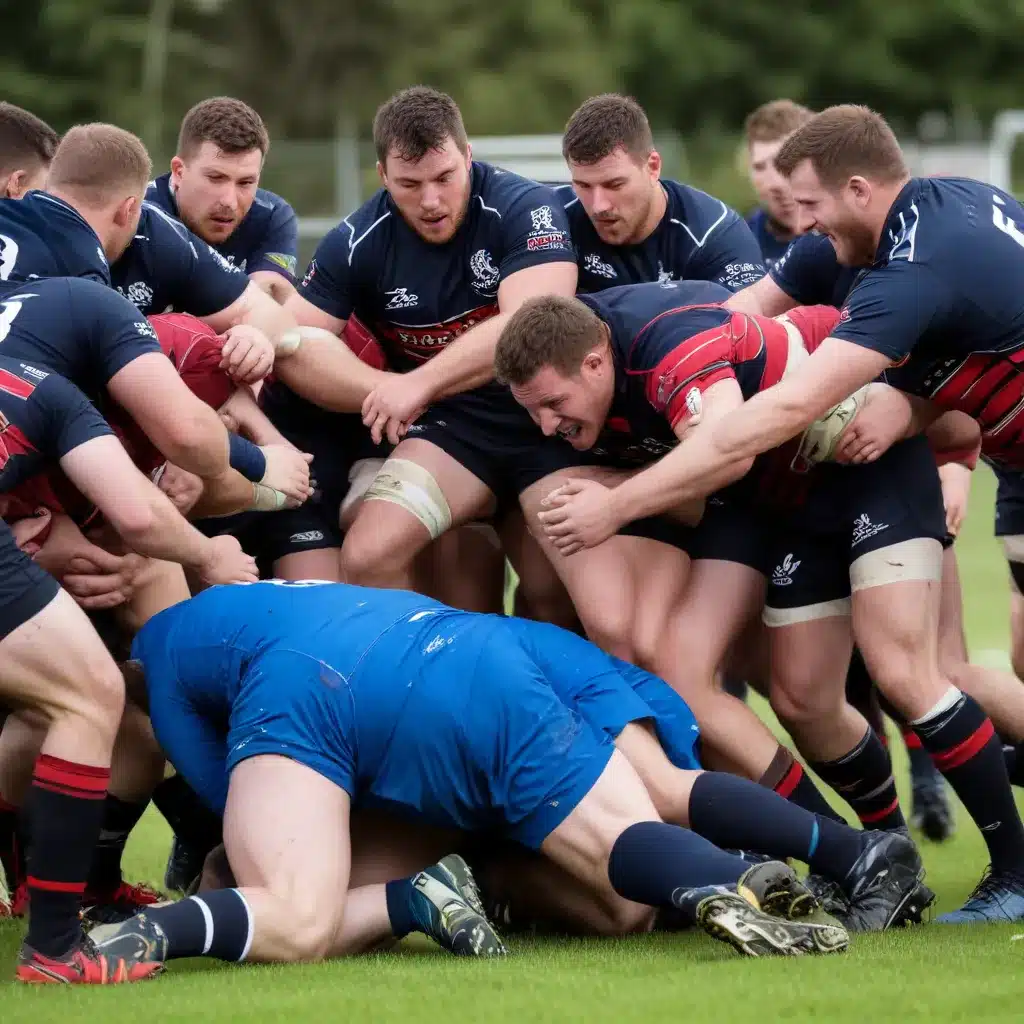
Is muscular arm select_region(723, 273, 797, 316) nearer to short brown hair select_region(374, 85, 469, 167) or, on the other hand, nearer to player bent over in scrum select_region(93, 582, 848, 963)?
short brown hair select_region(374, 85, 469, 167)

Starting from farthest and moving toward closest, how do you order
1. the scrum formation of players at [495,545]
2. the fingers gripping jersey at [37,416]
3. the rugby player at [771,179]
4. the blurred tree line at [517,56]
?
the blurred tree line at [517,56]
the rugby player at [771,179]
the fingers gripping jersey at [37,416]
the scrum formation of players at [495,545]

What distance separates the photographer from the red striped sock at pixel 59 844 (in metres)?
4.36

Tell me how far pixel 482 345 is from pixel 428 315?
0.36 meters

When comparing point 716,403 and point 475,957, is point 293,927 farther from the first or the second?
point 716,403

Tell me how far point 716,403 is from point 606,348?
16.2 inches

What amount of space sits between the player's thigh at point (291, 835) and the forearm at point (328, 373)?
75.7 inches

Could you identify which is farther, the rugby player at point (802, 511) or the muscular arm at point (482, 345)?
the muscular arm at point (482, 345)

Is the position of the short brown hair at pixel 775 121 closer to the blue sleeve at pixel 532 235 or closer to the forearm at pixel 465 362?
the blue sleeve at pixel 532 235

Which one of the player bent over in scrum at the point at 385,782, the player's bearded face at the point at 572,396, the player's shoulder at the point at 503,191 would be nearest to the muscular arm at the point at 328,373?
the player's shoulder at the point at 503,191

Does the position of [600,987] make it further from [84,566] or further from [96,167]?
[96,167]

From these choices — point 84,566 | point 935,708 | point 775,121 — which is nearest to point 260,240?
point 84,566

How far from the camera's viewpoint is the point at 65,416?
4.67 meters

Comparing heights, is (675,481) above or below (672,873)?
above

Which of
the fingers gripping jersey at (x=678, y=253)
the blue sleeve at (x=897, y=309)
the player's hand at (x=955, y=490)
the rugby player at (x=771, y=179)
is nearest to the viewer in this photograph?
the blue sleeve at (x=897, y=309)
